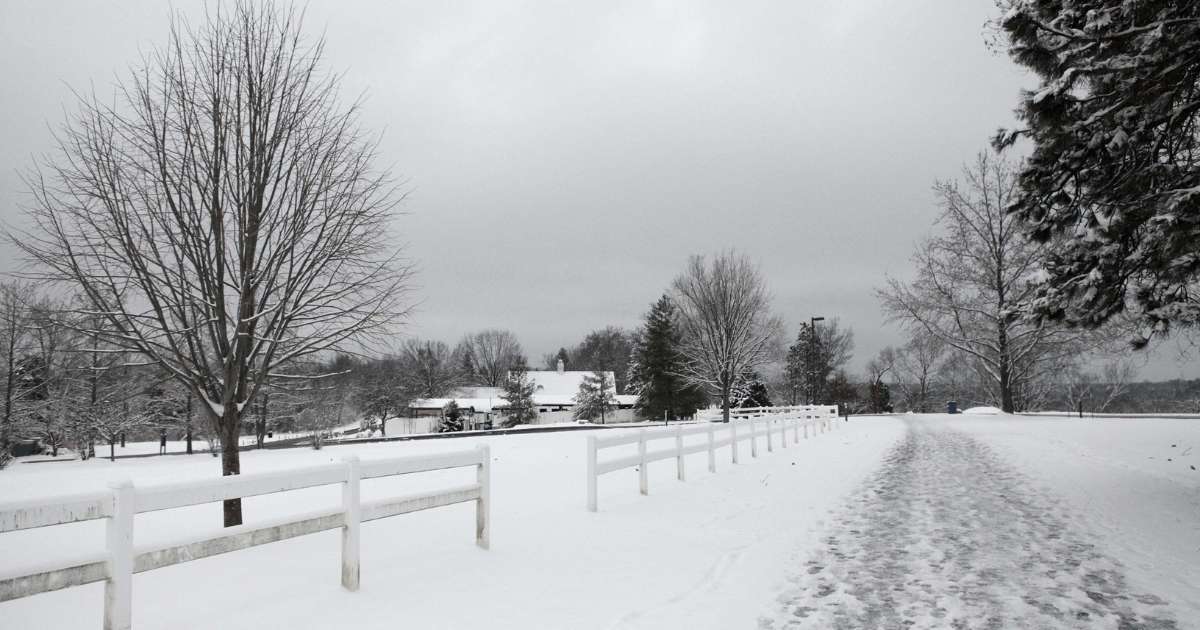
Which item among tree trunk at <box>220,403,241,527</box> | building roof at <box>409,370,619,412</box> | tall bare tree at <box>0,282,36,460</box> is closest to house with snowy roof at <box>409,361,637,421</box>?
building roof at <box>409,370,619,412</box>

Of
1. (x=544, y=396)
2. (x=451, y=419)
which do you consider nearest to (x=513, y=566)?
(x=451, y=419)

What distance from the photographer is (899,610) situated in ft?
16.5

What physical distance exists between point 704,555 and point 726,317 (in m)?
29.4

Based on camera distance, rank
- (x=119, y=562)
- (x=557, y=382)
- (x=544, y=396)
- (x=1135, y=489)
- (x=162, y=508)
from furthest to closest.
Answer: (x=557, y=382), (x=544, y=396), (x=1135, y=489), (x=162, y=508), (x=119, y=562)

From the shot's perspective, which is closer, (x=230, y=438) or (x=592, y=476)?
(x=230, y=438)

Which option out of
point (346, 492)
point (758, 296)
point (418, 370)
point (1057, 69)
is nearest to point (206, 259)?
point (346, 492)

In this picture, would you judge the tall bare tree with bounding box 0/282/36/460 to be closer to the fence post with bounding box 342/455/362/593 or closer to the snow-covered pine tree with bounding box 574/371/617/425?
the fence post with bounding box 342/455/362/593

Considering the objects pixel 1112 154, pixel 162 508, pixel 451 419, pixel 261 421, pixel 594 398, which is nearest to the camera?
pixel 162 508

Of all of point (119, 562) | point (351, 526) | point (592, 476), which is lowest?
point (592, 476)

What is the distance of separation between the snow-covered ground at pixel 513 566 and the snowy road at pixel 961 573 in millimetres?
468

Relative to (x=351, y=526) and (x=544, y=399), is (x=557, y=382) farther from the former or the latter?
(x=351, y=526)

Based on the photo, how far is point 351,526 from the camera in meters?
5.29

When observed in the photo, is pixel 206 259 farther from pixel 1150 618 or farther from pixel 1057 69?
pixel 1057 69

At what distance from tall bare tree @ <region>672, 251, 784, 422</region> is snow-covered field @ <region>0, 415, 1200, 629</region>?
71.6ft
